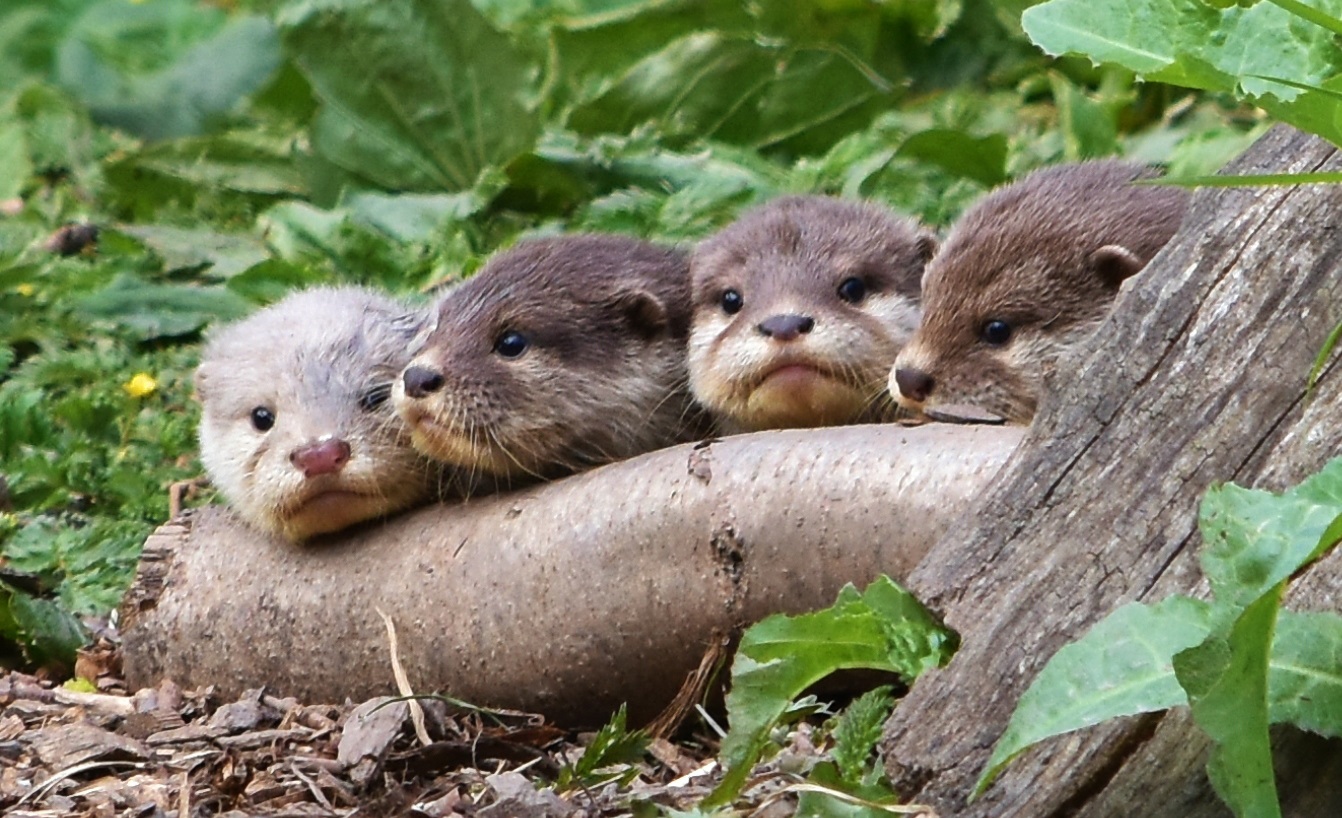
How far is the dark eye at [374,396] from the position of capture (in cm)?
521

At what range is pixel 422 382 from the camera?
493 cm

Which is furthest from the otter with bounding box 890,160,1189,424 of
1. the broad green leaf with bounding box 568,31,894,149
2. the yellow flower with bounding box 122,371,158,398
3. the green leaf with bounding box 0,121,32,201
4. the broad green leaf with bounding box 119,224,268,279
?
the green leaf with bounding box 0,121,32,201

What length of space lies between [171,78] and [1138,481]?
8549 mm

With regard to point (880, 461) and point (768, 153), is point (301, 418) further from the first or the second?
point (768, 153)

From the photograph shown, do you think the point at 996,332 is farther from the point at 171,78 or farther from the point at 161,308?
the point at 171,78

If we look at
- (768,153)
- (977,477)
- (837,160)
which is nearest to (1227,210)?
(977,477)

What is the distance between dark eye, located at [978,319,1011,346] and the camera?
15.4ft

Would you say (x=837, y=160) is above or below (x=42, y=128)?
below

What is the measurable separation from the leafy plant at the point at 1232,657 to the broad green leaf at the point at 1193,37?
31.5 inches

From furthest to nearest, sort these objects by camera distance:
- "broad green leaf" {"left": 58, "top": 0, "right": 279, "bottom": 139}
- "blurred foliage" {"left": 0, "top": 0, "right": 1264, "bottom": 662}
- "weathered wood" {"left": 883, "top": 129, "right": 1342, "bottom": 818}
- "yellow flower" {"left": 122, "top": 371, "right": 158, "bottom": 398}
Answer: "broad green leaf" {"left": 58, "top": 0, "right": 279, "bottom": 139}, "yellow flower" {"left": 122, "top": 371, "right": 158, "bottom": 398}, "blurred foliage" {"left": 0, "top": 0, "right": 1264, "bottom": 662}, "weathered wood" {"left": 883, "top": 129, "right": 1342, "bottom": 818}

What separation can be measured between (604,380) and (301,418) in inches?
35.4

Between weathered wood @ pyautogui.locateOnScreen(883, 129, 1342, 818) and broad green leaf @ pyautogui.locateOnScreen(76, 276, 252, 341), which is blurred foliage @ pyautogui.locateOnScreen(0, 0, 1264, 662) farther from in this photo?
weathered wood @ pyautogui.locateOnScreen(883, 129, 1342, 818)

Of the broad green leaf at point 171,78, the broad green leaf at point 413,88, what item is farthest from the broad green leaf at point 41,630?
the broad green leaf at point 171,78

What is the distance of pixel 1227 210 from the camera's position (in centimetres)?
332
